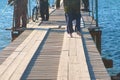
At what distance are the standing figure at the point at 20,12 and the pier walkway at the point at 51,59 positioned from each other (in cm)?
199

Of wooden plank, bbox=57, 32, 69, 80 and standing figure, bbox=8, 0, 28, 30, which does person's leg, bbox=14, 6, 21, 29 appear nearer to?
standing figure, bbox=8, 0, 28, 30

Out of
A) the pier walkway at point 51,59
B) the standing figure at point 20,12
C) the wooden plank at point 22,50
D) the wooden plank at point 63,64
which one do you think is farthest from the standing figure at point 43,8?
the wooden plank at point 63,64

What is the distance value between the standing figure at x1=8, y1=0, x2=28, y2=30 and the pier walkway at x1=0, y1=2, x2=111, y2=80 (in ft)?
6.54

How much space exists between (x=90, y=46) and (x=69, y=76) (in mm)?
3800

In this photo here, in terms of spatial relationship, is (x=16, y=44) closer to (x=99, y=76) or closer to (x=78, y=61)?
(x=78, y=61)

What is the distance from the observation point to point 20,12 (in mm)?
17484

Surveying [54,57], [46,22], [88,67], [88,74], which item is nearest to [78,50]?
[54,57]

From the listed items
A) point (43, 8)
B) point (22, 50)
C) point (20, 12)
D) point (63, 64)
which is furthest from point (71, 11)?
point (43, 8)

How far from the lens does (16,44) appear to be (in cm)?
1338

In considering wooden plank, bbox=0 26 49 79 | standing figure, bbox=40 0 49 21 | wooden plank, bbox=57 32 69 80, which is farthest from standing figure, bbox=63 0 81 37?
standing figure, bbox=40 0 49 21

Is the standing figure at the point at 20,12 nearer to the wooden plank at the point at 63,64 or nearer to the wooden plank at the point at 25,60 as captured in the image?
the wooden plank at the point at 25,60

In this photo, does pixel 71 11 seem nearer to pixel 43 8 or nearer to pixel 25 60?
pixel 25 60

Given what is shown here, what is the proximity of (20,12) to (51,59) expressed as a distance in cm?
657

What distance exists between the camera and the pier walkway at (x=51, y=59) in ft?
31.0
